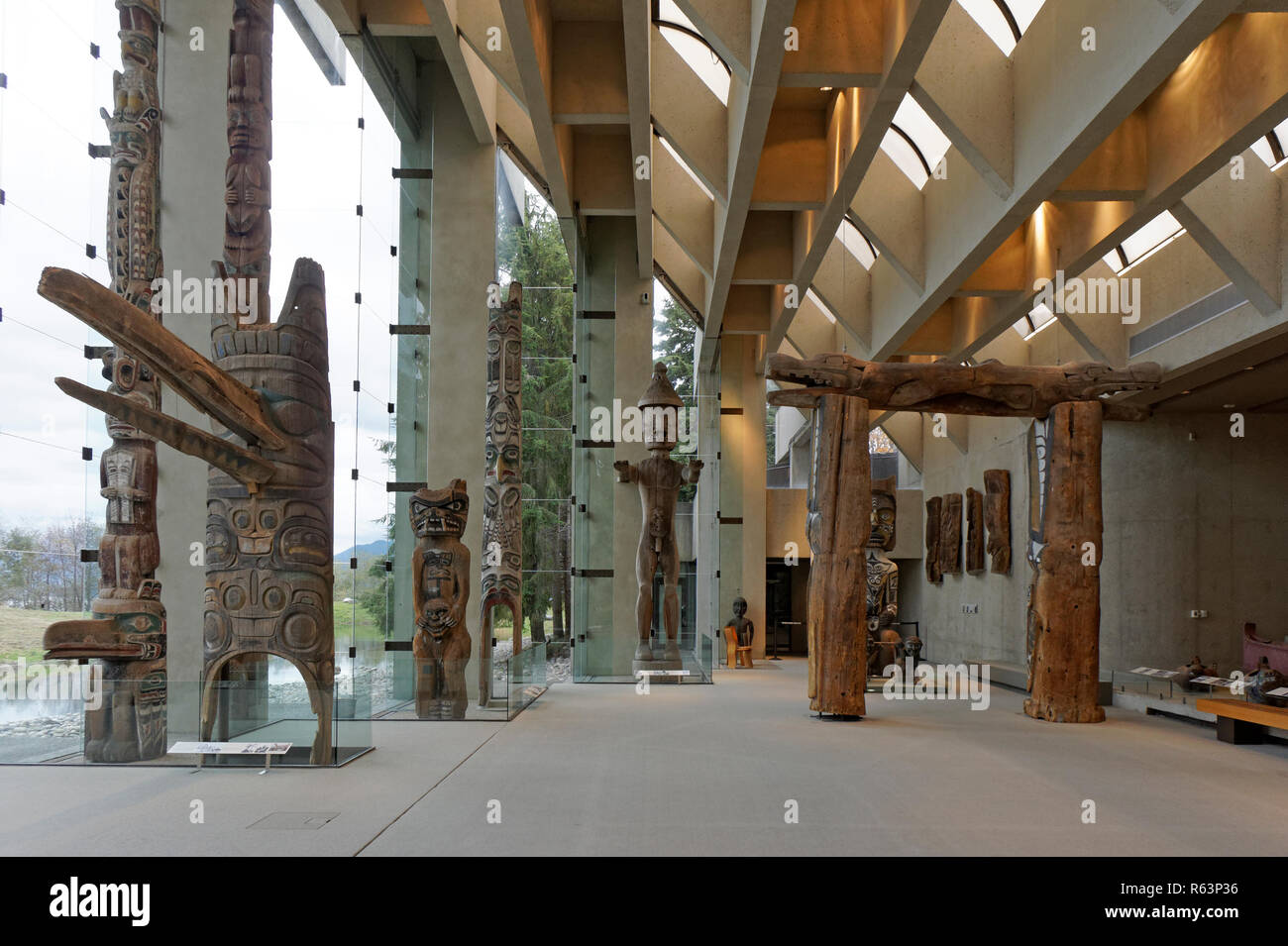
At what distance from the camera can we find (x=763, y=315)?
1631 cm

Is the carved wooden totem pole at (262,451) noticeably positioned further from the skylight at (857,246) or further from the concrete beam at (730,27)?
the skylight at (857,246)

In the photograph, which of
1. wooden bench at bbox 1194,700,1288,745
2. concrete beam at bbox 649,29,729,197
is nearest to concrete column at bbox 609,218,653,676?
concrete beam at bbox 649,29,729,197

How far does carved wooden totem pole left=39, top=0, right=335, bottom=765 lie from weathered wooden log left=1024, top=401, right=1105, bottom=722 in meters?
6.70

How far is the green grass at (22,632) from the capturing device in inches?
241

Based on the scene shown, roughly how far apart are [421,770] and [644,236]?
8633 mm

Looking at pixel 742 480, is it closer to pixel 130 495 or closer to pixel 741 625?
pixel 741 625

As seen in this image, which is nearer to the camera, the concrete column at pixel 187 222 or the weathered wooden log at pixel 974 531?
the concrete column at pixel 187 222

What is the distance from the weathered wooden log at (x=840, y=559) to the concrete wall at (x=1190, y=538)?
5.83 m

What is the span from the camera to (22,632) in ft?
20.6

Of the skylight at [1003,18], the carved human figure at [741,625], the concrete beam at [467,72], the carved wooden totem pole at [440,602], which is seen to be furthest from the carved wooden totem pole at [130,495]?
the carved human figure at [741,625]

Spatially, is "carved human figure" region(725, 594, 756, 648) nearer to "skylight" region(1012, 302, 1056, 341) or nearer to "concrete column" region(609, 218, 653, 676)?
"concrete column" region(609, 218, 653, 676)

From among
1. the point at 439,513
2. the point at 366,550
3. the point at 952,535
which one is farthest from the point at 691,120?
the point at 952,535

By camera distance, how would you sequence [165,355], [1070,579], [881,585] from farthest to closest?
[881,585], [1070,579], [165,355]

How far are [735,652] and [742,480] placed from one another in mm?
3796
